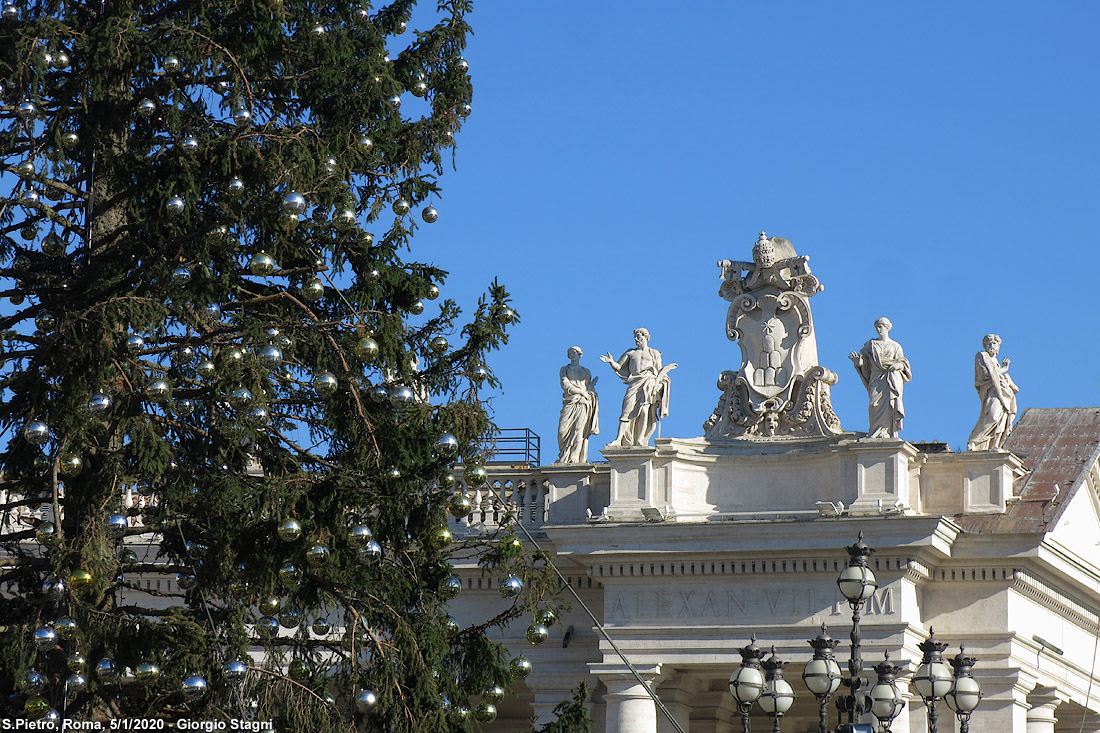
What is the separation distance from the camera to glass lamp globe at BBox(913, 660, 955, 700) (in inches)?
860

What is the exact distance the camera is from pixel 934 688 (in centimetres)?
2180

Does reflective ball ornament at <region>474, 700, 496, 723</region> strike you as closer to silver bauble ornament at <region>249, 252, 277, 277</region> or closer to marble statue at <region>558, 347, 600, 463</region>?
silver bauble ornament at <region>249, 252, 277, 277</region>

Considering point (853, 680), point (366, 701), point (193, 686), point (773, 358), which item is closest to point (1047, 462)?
point (773, 358)

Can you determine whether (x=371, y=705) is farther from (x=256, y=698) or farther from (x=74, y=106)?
(x=74, y=106)

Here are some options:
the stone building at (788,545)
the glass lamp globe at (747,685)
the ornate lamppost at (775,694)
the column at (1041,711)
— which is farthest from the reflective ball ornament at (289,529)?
the column at (1041,711)

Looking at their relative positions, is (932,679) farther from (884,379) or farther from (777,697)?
(884,379)

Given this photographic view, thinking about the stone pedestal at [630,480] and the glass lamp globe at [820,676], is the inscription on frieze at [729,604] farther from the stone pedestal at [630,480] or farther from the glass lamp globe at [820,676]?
the glass lamp globe at [820,676]

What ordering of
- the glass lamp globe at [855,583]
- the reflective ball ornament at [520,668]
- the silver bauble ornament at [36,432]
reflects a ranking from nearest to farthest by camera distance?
the silver bauble ornament at [36,432] < the reflective ball ornament at [520,668] < the glass lamp globe at [855,583]

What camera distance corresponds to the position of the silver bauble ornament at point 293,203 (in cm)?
1794

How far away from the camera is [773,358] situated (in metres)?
30.2

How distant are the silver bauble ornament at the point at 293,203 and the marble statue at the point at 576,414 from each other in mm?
13045

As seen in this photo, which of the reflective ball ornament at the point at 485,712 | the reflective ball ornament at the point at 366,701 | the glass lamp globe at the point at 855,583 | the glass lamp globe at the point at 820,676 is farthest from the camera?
the glass lamp globe at the point at 855,583

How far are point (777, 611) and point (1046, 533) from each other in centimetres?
379

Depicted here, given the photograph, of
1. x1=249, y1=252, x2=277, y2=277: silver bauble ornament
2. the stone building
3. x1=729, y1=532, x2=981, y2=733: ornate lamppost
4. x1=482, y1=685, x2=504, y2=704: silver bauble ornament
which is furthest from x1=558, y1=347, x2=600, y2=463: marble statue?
x1=249, y1=252, x2=277, y2=277: silver bauble ornament
